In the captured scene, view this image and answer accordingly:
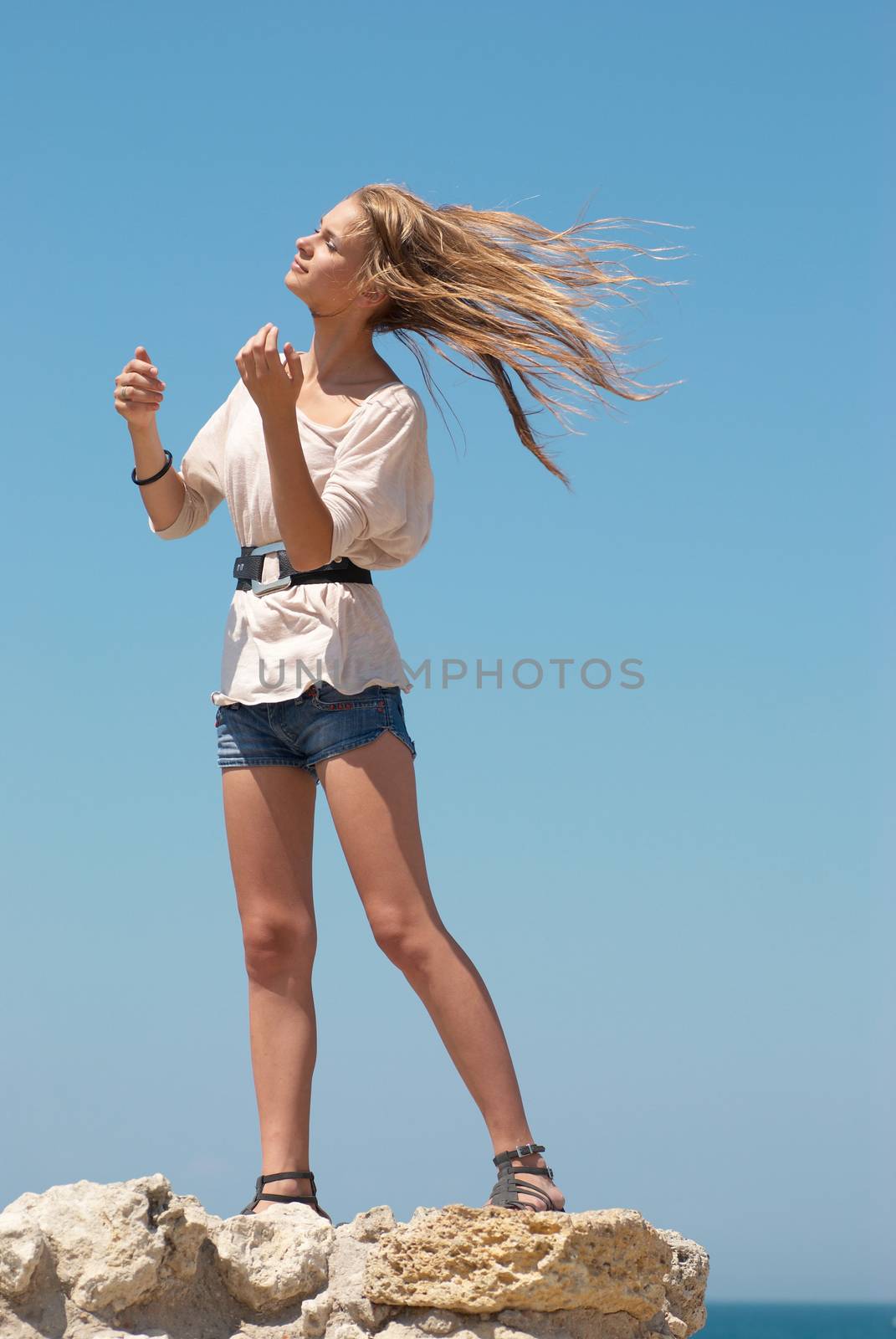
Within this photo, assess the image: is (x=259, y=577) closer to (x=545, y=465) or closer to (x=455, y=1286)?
(x=545, y=465)

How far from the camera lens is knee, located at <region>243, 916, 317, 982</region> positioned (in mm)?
3834

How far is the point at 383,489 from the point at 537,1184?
1677mm

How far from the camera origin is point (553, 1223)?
3117mm

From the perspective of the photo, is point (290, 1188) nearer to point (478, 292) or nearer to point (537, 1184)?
point (537, 1184)

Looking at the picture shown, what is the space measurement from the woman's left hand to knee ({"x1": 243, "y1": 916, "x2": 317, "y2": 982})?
1269 millimetres

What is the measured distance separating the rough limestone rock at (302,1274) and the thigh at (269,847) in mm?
774

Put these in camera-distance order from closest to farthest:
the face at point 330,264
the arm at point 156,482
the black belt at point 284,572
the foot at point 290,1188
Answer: the foot at point 290,1188 → the black belt at point 284,572 → the face at point 330,264 → the arm at point 156,482

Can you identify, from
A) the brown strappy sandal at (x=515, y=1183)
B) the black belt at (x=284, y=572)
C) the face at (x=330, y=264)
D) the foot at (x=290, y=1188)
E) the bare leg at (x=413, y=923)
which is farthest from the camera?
the face at (x=330, y=264)

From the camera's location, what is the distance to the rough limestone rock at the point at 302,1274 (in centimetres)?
300

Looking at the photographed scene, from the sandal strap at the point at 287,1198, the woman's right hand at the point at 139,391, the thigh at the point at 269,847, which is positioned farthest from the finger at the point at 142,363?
the sandal strap at the point at 287,1198

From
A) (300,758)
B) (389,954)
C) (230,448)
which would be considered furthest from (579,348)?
(389,954)

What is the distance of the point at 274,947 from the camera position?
3.85 metres

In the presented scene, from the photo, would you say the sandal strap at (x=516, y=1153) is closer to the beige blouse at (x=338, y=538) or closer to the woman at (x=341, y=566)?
the woman at (x=341, y=566)

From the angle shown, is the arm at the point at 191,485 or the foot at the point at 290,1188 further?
the arm at the point at 191,485
